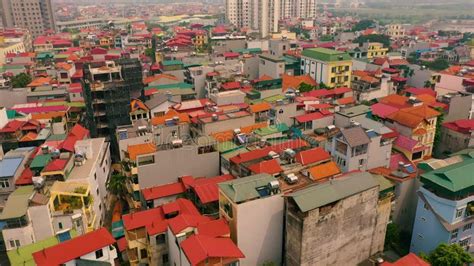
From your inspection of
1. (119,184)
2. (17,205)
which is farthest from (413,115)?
(17,205)

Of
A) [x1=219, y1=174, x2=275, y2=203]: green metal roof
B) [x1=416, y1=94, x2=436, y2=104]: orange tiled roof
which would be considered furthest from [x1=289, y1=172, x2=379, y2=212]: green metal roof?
[x1=416, y1=94, x2=436, y2=104]: orange tiled roof

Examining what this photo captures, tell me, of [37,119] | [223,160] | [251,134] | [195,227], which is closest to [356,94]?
[251,134]

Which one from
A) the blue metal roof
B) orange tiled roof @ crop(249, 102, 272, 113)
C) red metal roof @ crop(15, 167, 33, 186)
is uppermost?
orange tiled roof @ crop(249, 102, 272, 113)

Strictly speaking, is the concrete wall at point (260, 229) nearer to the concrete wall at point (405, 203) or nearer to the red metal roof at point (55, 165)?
the concrete wall at point (405, 203)

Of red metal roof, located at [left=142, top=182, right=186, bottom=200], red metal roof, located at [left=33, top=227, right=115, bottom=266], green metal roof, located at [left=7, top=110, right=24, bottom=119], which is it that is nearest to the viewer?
red metal roof, located at [left=33, top=227, right=115, bottom=266]

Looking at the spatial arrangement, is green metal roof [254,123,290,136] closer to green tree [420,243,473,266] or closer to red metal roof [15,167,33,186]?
green tree [420,243,473,266]

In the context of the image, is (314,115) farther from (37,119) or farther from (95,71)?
(37,119)
